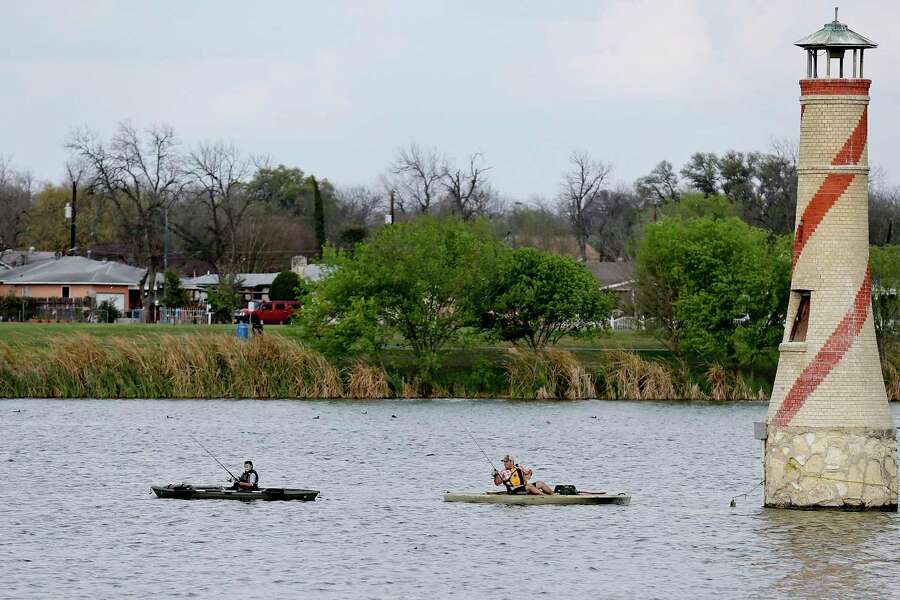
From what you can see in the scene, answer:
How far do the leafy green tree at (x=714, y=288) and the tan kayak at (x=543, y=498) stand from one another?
38.0m

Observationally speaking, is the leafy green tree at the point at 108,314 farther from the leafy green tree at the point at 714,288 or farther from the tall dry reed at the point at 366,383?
the leafy green tree at the point at 714,288

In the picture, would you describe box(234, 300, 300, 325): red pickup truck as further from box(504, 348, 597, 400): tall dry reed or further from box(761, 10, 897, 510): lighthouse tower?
box(761, 10, 897, 510): lighthouse tower

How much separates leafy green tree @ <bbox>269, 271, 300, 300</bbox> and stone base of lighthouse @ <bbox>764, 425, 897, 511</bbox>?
82554 mm

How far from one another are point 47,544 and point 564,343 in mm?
53406

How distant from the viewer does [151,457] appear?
Result: 54188mm

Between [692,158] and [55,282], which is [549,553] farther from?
[692,158]

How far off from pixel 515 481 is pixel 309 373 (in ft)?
109

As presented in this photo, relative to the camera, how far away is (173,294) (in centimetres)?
11438

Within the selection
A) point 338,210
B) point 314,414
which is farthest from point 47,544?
point 338,210

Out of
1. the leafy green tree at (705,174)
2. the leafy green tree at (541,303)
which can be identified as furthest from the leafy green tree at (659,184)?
the leafy green tree at (541,303)

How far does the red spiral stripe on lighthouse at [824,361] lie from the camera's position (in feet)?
114

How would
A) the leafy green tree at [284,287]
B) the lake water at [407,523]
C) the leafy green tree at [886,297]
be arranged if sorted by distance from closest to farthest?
the lake water at [407,523] → the leafy green tree at [886,297] → the leafy green tree at [284,287]

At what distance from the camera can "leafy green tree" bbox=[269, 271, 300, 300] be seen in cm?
Answer: 11600

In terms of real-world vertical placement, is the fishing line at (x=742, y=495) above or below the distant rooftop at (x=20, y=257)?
below
